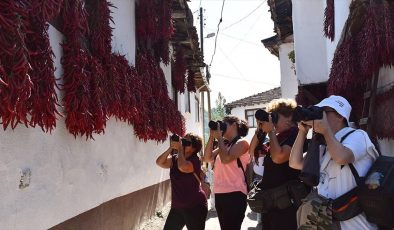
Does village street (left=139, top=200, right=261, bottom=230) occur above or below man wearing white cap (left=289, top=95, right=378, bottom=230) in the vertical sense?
below

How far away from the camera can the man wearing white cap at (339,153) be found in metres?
2.68

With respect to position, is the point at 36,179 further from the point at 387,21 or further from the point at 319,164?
the point at 387,21

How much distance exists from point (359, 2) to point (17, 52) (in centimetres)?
286

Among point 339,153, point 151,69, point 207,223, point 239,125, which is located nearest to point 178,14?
point 151,69

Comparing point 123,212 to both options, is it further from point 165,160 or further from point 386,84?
point 386,84

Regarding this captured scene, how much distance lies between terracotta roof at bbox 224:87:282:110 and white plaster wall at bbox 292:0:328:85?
20.3 m

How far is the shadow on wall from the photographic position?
4366 mm

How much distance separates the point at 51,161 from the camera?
3.68m

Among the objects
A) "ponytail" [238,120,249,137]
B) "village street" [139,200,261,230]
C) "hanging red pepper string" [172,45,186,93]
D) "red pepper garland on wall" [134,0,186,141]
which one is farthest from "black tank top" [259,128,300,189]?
"hanging red pepper string" [172,45,186,93]

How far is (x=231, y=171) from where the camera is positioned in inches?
189

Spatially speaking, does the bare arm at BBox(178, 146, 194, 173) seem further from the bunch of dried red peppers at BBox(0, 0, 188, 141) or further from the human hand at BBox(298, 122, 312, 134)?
the human hand at BBox(298, 122, 312, 134)

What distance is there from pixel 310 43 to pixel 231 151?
5175mm

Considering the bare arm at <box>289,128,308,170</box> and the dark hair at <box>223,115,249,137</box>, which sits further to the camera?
the dark hair at <box>223,115,249,137</box>

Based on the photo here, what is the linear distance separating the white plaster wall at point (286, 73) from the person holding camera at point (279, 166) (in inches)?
432
